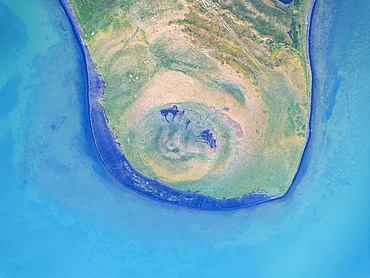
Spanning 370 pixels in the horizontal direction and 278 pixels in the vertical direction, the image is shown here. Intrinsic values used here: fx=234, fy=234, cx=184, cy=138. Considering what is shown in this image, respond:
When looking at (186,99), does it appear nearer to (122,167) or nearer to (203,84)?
(203,84)

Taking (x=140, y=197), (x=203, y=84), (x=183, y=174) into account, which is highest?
(x=203, y=84)

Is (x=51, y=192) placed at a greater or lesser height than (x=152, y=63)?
lesser

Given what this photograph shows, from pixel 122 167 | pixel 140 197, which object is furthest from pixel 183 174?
pixel 122 167

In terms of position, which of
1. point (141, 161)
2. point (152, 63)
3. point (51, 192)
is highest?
point (152, 63)

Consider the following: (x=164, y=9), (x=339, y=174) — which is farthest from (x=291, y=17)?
(x=339, y=174)

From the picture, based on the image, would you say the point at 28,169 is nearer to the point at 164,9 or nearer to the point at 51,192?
the point at 51,192

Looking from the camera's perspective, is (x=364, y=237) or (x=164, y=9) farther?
(x=364, y=237)

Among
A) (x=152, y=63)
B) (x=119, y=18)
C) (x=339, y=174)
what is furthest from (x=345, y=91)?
(x=119, y=18)
